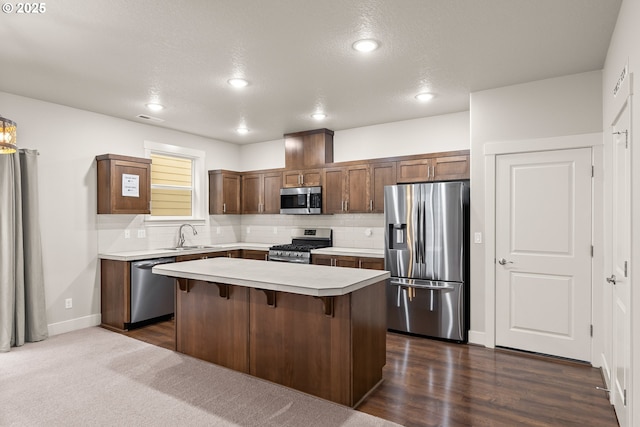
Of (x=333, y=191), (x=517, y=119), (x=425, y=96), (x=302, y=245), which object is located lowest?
(x=302, y=245)

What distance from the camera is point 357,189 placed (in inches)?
208

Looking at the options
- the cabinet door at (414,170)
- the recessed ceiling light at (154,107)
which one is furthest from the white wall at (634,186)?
the recessed ceiling light at (154,107)

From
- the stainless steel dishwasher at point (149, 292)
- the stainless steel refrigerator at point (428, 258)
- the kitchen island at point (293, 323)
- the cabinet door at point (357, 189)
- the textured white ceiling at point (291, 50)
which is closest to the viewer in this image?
the textured white ceiling at point (291, 50)

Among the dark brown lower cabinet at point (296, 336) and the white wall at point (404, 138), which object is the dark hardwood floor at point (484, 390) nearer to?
the dark brown lower cabinet at point (296, 336)

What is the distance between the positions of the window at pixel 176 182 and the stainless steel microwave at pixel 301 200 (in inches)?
56.9

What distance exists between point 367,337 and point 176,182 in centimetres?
A: 439

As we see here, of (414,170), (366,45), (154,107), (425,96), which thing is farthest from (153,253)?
(425,96)

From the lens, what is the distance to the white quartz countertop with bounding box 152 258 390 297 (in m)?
2.50

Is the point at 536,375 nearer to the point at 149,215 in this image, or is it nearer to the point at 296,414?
the point at 296,414

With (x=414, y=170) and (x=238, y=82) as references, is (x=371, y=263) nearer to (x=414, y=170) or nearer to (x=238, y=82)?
(x=414, y=170)

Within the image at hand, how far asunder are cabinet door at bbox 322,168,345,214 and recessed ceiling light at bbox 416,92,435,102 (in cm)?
158

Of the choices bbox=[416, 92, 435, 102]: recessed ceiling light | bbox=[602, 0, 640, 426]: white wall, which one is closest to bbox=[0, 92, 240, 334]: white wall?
bbox=[416, 92, 435, 102]: recessed ceiling light

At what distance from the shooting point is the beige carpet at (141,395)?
2.47 meters

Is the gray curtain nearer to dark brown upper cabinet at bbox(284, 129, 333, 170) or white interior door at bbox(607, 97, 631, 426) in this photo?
dark brown upper cabinet at bbox(284, 129, 333, 170)
